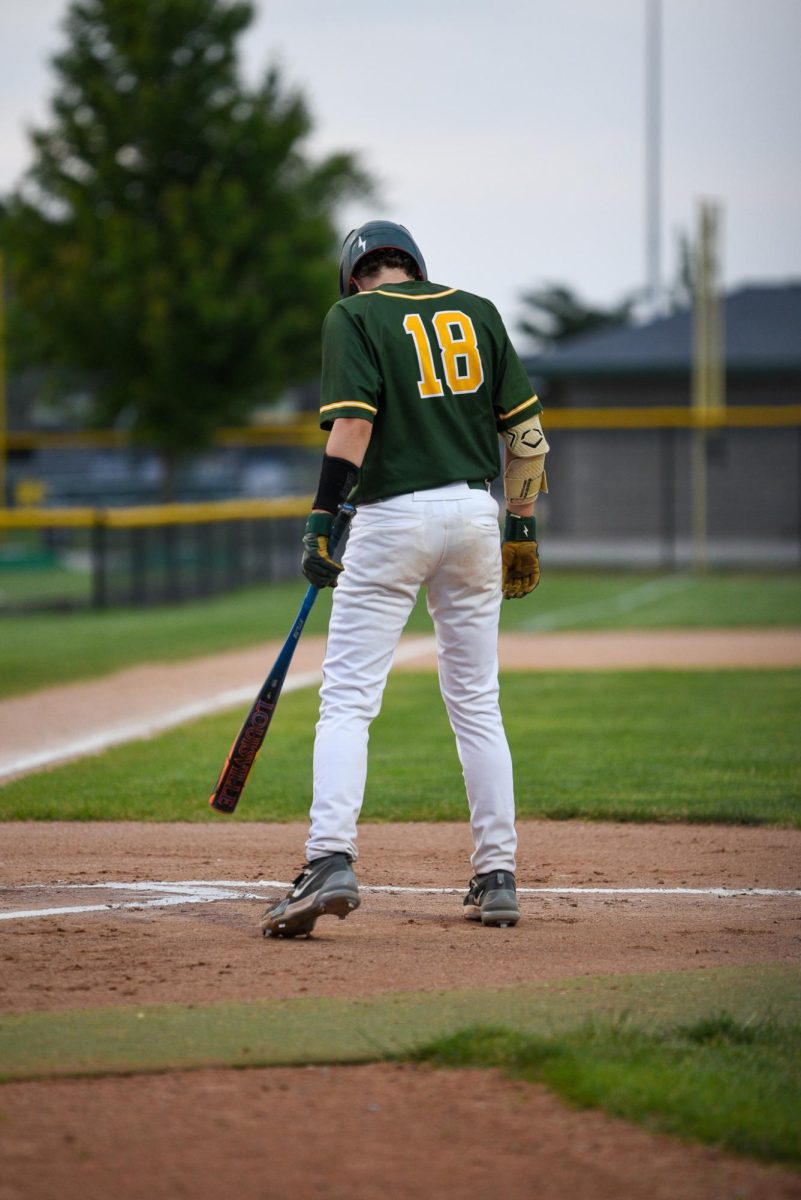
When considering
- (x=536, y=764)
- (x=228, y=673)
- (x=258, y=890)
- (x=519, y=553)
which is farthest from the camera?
(x=228, y=673)

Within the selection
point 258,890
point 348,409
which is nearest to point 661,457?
point 258,890

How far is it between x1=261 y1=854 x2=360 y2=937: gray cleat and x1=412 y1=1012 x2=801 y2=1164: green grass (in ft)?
3.18

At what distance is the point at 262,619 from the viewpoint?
1717 centimetres

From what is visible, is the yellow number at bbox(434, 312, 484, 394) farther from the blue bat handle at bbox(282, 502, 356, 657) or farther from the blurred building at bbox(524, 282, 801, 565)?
the blurred building at bbox(524, 282, 801, 565)

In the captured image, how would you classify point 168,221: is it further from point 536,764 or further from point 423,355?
point 423,355

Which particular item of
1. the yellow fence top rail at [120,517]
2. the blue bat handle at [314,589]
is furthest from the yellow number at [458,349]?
the yellow fence top rail at [120,517]

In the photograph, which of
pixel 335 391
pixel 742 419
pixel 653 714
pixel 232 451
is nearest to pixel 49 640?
pixel 653 714

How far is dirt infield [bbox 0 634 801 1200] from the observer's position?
9.65 ft

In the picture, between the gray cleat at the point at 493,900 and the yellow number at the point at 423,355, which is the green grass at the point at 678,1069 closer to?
the gray cleat at the point at 493,900

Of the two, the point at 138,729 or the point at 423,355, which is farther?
the point at 138,729

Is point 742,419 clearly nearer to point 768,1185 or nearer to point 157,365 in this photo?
point 157,365

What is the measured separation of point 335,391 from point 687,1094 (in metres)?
2.19

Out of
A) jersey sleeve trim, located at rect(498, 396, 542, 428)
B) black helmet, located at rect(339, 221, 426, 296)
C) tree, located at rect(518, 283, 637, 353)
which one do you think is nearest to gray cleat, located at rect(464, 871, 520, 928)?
jersey sleeve trim, located at rect(498, 396, 542, 428)

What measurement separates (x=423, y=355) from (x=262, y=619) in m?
12.6
